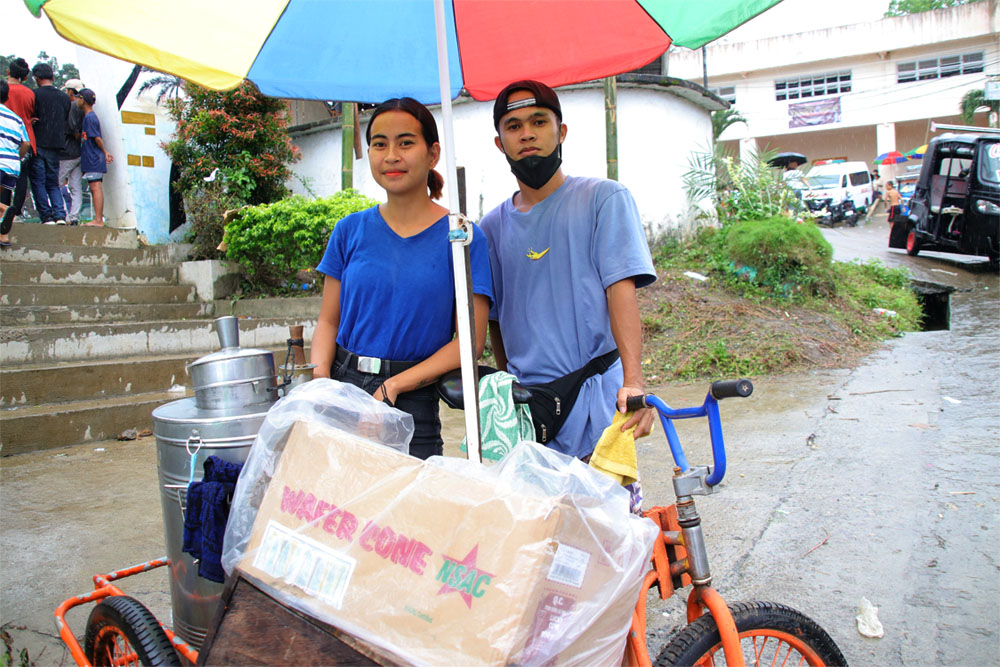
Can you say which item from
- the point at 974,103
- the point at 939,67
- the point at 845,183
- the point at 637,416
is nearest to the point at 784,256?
the point at 637,416

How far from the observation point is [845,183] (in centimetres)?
2392

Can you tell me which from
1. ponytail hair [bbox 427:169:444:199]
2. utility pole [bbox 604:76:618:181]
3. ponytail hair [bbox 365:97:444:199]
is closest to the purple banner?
utility pole [bbox 604:76:618:181]

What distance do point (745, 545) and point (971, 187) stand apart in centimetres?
1070

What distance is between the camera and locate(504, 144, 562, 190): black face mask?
2090mm

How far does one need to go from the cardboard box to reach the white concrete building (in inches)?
1158

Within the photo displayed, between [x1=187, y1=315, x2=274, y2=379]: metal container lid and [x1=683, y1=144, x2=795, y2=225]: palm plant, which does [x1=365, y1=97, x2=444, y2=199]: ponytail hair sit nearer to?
[x1=187, y1=315, x2=274, y2=379]: metal container lid

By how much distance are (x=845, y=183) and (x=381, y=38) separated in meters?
25.1

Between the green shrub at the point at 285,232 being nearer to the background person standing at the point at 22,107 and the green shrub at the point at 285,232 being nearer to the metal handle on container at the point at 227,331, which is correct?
the background person standing at the point at 22,107

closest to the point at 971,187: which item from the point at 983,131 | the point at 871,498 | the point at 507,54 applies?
the point at 983,131

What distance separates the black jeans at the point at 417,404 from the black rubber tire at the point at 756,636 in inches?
37.6

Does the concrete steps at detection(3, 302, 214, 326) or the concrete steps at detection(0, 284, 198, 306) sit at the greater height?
the concrete steps at detection(0, 284, 198, 306)

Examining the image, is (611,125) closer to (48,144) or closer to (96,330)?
(96,330)

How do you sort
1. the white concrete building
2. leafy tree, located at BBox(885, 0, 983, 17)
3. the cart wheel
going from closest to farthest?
the cart wheel → the white concrete building → leafy tree, located at BBox(885, 0, 983, 17)

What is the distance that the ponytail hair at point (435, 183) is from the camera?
91.7 inches
